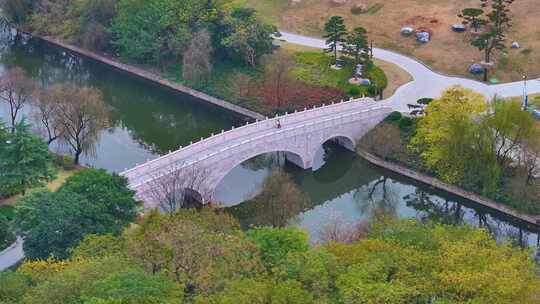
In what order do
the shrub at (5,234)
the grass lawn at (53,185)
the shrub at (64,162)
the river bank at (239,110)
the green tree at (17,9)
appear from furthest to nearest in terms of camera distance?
the green tree at (17,9)
the shrub at (64,162)
the river bank at (239,110)
the grass lawn at (53,185)
the shrub at (5,234)

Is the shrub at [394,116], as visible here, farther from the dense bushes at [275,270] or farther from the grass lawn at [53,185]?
the dense bushes at [275,270]

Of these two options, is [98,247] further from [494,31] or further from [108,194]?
[494,31]

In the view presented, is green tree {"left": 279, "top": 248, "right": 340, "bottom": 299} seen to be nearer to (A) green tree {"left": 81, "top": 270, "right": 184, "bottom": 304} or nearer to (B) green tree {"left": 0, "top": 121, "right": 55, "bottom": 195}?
(A) green tree {"left": 81, "top": 270, "right": 184, "bottom": 304}

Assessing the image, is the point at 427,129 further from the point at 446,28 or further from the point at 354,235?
the point at 446,28

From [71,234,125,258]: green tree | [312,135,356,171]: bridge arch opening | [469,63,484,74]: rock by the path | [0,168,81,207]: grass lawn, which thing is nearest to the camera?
[71,234,125,258]: green tree

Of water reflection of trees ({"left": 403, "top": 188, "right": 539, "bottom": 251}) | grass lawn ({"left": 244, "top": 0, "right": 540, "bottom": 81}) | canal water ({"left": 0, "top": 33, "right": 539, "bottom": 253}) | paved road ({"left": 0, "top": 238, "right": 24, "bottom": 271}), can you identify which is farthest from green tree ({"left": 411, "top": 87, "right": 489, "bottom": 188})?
paved road ({"left": 0, "top": 238, "right": 24, "bottom": 271})

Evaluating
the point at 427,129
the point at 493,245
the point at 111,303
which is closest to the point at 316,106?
the point at 427,129

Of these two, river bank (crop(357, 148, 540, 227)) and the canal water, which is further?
the canal water

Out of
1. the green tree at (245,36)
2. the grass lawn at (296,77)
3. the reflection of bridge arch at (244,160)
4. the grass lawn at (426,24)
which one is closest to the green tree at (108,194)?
the reflection of bridge arch at (244,160)
